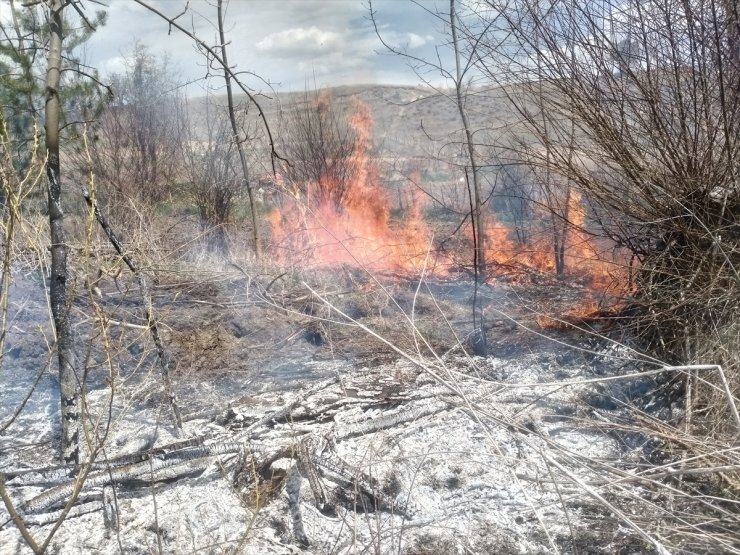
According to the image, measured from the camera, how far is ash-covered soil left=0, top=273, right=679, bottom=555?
12.1ft

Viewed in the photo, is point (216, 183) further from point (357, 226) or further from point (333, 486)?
point (333, 486)

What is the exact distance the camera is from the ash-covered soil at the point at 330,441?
12.1ft

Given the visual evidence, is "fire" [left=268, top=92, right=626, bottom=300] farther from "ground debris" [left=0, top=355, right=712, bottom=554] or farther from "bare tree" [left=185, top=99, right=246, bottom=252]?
"ground debris" [left=0, top=355, right=712, bottom=554]

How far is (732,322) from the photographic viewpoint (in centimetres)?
480

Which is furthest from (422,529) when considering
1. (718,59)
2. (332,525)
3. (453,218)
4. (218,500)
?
(453,218)

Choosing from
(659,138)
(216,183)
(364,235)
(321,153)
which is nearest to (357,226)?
(364,235)

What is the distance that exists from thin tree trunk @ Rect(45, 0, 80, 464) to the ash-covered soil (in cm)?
23

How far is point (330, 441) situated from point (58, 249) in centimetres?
263

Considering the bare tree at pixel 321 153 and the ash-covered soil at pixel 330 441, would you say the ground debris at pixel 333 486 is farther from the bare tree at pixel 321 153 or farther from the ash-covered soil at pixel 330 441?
the bare tree at pixel 321 153

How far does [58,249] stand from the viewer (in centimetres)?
462

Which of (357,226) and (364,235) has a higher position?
(357,226)

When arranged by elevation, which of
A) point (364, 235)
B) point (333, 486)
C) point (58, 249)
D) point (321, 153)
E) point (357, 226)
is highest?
point (321, 153)

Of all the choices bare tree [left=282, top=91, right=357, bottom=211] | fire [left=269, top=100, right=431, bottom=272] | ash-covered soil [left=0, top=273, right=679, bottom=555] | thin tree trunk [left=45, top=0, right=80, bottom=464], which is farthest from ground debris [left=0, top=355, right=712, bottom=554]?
bare tree [left=282, top=91, right=357, bottom=211]

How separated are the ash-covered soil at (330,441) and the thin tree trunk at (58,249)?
0.23 metres
